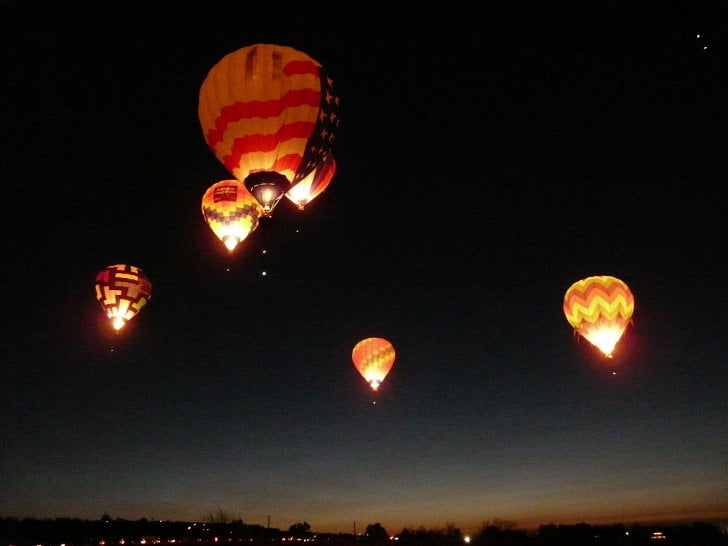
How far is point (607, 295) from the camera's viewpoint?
18.6 m

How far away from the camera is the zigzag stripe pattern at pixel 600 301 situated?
18484 millimetres

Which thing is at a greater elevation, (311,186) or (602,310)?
(311,186)

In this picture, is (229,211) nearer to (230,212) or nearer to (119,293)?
(230,212)

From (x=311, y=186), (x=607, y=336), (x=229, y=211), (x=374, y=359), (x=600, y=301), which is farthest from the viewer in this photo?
(x=374, y=359)

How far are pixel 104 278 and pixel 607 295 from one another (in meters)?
15.2

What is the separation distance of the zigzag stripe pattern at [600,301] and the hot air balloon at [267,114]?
9880 millimetres

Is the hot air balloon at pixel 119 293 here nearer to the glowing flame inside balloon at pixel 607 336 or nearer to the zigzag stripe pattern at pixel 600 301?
the zigzag stripe pattern at pixel 600 301

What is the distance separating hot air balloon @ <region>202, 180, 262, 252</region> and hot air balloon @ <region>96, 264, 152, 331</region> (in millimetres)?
3844

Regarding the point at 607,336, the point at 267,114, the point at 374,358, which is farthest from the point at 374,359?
the point at 267,114

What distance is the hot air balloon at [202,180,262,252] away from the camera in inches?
673

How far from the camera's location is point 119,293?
63.4 ft

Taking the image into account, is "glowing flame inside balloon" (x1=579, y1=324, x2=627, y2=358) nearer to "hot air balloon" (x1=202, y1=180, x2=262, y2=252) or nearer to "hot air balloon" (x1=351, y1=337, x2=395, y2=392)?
"hot air balloon" (x1=351, y1=337, x2=395, y2=392)

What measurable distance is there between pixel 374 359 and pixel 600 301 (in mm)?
8500

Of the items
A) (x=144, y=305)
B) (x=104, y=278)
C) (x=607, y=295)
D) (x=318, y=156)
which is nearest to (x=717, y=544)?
(x=607, y=295)
